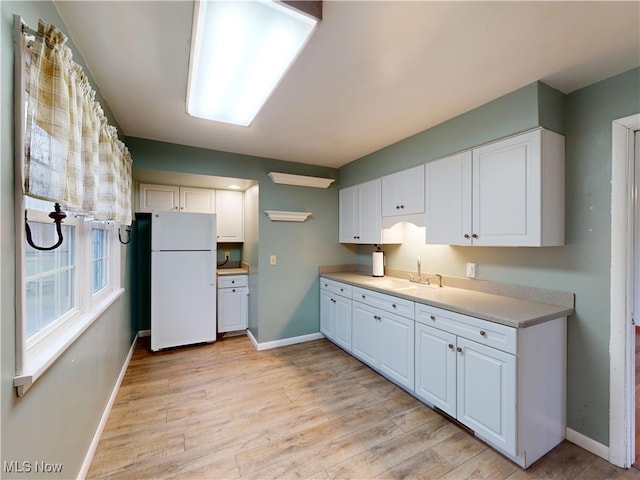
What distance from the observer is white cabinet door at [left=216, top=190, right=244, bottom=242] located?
3.94 m

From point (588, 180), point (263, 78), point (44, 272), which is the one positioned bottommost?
point (44, 272)

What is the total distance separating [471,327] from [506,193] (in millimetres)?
966

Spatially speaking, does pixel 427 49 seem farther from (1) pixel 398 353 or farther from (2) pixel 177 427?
(2) pixel 177 427

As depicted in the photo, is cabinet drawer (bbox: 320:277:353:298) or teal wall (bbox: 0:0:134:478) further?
cabinet drawer (bbox: 320:277:353:298)

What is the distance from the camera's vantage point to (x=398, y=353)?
2438 millimetres

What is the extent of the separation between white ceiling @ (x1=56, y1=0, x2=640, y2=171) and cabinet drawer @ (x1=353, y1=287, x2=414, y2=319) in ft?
5.14

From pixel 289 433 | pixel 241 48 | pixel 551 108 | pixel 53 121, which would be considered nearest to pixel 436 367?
pixel 289 433

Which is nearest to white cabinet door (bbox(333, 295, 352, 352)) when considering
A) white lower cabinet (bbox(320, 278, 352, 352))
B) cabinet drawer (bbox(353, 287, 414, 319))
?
white lower cabinet (bbox(320, 278, 352, 352))

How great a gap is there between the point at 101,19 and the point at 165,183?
8.07ft

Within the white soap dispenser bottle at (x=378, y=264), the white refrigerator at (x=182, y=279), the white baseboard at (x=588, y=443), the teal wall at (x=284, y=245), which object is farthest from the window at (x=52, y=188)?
the white baseboard at (x=588, y=443)

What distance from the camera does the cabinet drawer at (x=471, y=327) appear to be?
163cm

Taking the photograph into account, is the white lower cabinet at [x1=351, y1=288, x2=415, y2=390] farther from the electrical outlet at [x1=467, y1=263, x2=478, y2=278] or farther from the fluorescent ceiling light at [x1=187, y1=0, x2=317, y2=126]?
the fluorescent ceiling light at [x1=187, y1=0, x2=317, y2=126]

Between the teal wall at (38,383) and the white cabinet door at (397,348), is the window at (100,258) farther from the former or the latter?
the white cabinet door at (397,348)

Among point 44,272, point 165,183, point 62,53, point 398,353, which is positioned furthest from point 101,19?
point 398,353
